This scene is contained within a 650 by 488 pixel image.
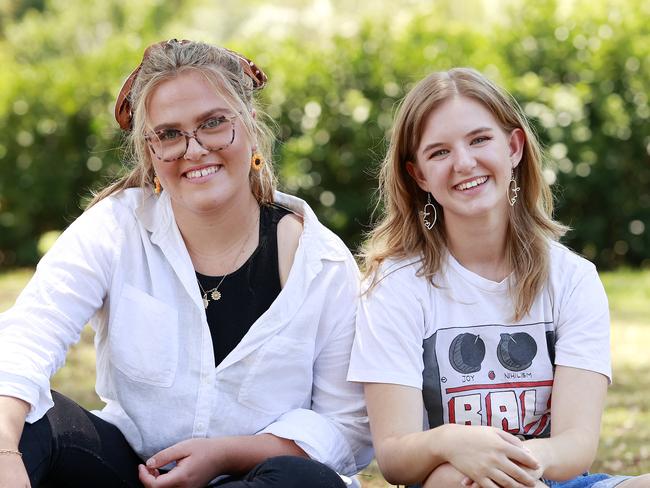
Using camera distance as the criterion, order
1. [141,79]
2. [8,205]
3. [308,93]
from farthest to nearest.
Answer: [8,205]
[308,93]
[141,79]

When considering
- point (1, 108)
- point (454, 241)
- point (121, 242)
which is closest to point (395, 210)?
point (454, 241)

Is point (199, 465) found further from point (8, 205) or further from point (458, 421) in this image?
point (8, 205)

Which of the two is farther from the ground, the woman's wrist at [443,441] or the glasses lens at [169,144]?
the glasses lens at [169,144]

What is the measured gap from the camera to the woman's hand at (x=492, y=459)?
2652 mm

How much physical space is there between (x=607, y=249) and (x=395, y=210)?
641 centimetres

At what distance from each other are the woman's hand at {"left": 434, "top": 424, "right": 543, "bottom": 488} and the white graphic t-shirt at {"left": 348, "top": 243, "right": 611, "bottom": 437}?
26 cm

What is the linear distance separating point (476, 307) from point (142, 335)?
992mm

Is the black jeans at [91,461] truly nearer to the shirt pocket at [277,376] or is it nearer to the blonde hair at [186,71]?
the shirt pocket at [277,376]

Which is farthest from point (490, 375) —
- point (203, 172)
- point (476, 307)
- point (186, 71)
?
point (186, 71)

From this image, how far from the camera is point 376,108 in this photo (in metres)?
8.48

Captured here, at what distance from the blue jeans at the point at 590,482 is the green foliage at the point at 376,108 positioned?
5.26m

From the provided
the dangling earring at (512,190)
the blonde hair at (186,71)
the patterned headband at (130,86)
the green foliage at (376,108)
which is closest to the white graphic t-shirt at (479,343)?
the dangling earring at (512,190)

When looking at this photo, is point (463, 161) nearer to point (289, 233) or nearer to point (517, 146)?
point (517, 146)

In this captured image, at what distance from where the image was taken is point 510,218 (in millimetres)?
3174
